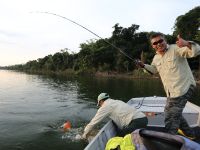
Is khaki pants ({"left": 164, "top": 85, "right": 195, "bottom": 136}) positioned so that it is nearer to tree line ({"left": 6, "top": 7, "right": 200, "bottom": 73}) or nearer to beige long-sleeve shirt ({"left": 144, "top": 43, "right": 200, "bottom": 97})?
beige long-sleeve shirt ({"left": 144, "top": 43, "right": 200, "bottom": 97})

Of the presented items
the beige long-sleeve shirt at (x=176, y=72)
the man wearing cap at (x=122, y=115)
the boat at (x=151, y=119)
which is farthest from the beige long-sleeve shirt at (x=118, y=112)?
the beige long-sleeve shirt at (x=176, y=72)

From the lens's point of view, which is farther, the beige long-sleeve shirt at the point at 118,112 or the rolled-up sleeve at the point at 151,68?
the beige long-sleeve shirt at the point at 118,112

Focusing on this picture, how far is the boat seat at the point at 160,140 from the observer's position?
10.4ft

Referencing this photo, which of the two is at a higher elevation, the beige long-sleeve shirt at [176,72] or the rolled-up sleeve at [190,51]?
the rolled-up sleeve at [190,51]

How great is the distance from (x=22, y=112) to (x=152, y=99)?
282 inches

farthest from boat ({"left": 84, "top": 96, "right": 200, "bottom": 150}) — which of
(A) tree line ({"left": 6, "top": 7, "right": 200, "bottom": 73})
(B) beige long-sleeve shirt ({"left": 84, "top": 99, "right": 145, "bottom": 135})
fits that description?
(A) tree line ({"left": 6, "top": 7, "right": 200, "bottom": 73})

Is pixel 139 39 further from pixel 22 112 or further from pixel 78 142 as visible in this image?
pixel 78 142

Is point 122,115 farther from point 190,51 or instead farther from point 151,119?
point 190,51

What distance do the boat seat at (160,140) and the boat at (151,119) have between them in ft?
3.61

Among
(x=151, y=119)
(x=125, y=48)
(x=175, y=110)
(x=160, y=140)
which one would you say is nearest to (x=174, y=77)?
(x=175, y=110)

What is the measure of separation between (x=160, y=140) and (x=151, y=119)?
15.2 feet

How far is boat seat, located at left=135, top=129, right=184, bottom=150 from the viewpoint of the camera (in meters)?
3.18

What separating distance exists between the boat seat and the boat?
1101 millimetres

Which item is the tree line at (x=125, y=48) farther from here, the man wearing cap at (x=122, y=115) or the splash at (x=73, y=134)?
the man wearing cap at (x=122, y=115)
